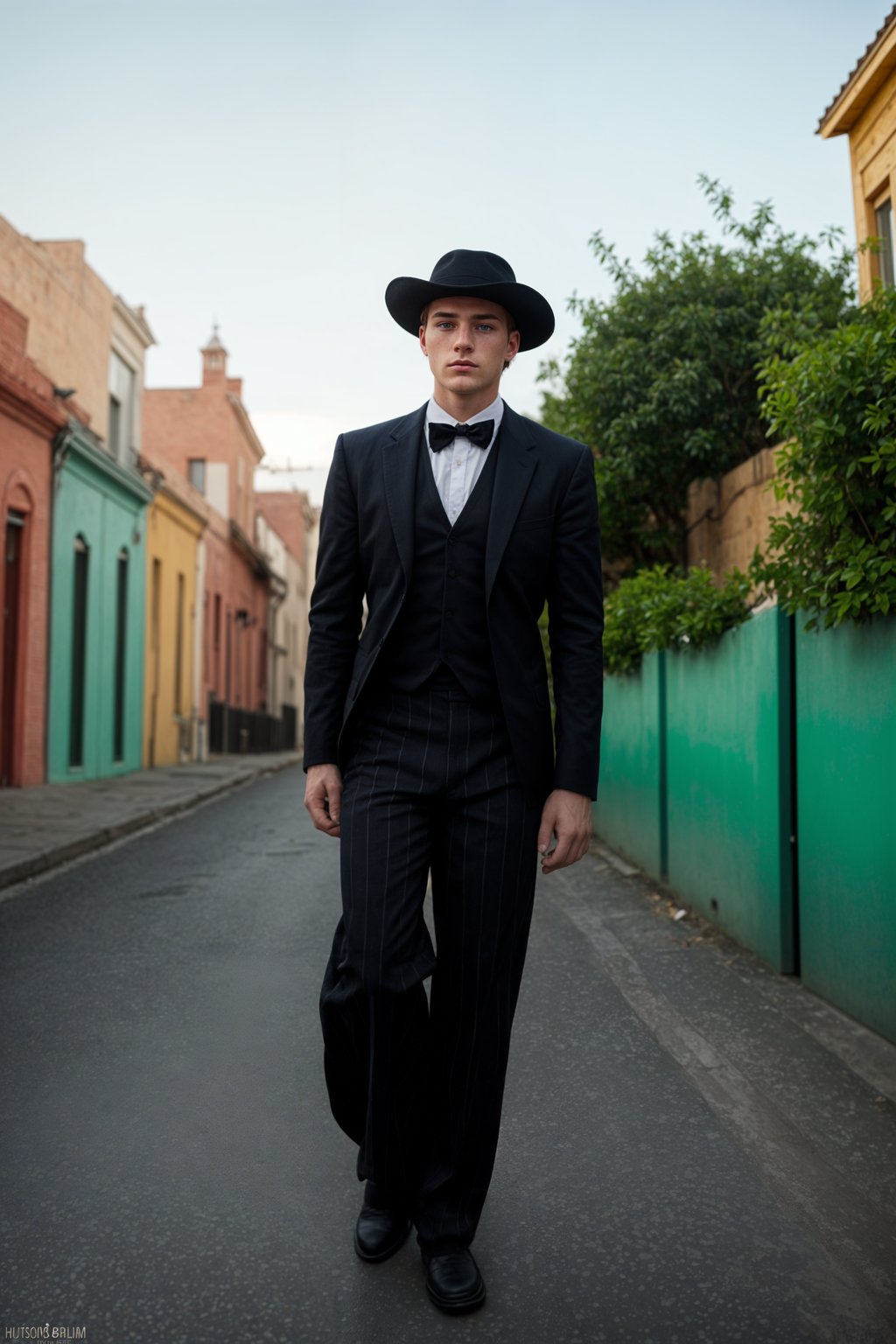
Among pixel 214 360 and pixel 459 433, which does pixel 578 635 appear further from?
pixel 214 360

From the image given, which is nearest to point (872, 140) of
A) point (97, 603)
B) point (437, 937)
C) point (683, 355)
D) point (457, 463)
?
point (683, 355)

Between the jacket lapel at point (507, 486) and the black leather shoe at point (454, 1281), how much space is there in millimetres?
1441

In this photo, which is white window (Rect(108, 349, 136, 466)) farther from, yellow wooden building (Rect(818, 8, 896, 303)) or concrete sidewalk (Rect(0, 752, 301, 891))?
yellow wooden building (Rect(818, 8, 896, 303))

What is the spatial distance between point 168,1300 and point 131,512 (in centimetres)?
2035

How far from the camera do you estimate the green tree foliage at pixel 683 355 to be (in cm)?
1219

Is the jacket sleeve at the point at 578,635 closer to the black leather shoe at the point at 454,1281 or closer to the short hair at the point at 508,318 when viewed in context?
the short hair at the point at 508,318

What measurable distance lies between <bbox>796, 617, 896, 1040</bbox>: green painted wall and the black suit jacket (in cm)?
201

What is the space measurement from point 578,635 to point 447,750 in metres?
0.41

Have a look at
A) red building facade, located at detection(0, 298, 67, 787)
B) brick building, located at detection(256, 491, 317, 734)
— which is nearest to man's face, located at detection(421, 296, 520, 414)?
red building facade, located at detection(0, 298, 67, 787)

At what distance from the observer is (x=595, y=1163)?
3.23 metres

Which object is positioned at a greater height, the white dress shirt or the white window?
the white window

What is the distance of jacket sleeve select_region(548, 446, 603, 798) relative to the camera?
8.60 feet

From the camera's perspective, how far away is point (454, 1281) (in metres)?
2.46

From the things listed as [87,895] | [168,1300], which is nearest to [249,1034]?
[168,1300]
